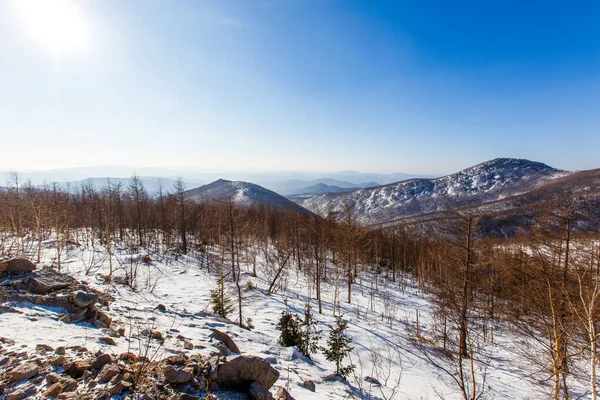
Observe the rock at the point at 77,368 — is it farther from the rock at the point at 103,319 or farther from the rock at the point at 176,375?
the rock at the point at 103,319

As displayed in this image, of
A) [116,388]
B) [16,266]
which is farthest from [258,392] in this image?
[16,266]

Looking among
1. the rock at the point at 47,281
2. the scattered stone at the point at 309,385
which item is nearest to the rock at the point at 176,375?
the scattered stone at the point at 309,385

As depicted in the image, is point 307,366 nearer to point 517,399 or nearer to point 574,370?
point 517,399

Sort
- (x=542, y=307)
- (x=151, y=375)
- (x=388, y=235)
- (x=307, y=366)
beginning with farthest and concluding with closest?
(x=388, y=235), (x=542, y=307), (x=307, y=366), (x=151, y=375)

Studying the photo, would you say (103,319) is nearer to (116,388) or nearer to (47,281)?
(47,281)

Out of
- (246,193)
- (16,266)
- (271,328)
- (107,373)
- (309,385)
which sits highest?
(16,266)

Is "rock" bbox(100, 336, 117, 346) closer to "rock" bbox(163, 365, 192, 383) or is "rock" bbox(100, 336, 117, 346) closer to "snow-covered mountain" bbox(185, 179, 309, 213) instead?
"rock" bbox(163, 365, 192, 383)

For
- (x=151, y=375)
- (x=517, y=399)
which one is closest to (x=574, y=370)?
(x=517, y=399)
